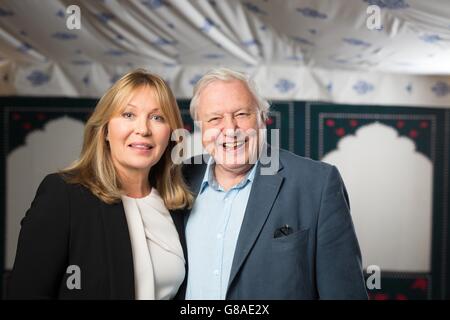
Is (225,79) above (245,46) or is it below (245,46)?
below

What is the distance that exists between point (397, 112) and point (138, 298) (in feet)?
7.55

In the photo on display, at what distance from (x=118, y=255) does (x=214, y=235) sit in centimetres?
28

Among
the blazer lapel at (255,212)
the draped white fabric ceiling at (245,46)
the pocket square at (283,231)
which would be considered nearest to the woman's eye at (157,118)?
the blazer lapel at (255,212)

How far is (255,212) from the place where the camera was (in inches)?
53.3

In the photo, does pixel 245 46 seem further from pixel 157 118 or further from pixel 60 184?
pixel 60 184

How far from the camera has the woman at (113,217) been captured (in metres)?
1.21

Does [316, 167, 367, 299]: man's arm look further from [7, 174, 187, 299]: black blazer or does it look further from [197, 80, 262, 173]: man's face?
[7, 174, 187, 299]: black blazer

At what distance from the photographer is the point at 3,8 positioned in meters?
2.15

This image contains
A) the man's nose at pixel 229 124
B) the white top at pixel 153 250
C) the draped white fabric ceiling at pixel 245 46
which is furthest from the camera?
the draped white fabric ceiling at pixel 245 46

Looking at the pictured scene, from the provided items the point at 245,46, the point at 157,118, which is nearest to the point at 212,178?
the point at 157,118

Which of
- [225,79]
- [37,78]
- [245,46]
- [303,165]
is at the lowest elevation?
[303,165]

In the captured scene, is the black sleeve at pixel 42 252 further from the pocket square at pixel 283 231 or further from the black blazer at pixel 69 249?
the pocket square at pixel 283 231

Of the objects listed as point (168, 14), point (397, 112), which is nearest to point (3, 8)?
point (168, 14)

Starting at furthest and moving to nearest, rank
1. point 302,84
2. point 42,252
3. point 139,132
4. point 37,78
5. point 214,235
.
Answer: point 302,84 < point 37,78 < point 214,235 < point 139,132 < point 42,252
